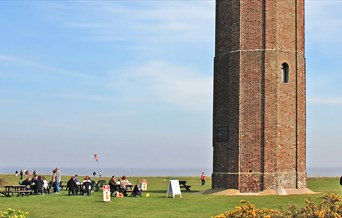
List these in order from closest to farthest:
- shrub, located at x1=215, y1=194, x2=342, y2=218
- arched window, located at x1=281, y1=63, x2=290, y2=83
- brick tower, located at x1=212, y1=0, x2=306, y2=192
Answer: shrub, located at x1=215, y1=194, x2=342, y2=218
brick tower, located at x1=212, y1=0, x2=306, y2=192
arched window, located at x1=281, y1=63, x2=290, y2=83

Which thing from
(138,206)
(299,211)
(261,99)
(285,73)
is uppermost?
(285,73)

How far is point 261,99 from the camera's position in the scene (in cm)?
3459

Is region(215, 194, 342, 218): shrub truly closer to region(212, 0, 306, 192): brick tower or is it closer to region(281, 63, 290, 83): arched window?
region(212, 0, 306, 192): brick tower

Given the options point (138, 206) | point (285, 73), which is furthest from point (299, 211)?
point (285, 73)

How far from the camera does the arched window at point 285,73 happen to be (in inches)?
1399

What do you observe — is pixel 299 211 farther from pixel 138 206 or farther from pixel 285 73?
pixel 285 73

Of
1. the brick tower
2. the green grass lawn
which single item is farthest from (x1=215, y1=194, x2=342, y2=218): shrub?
the brick tower

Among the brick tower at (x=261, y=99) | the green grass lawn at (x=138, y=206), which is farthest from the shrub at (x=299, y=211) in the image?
the brick tower at (x=261, y=99)

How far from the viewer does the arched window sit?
117 ft

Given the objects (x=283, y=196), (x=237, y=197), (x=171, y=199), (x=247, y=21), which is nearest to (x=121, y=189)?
(x=171, y=199)

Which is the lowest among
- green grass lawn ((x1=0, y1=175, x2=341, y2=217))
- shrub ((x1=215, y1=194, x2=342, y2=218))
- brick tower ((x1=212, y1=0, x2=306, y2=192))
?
green grass lawn ((x1=0, y1=175, x2=341, y2=217))

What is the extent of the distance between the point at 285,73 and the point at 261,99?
2.53m

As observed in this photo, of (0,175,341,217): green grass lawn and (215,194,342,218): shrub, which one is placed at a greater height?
(215,194,342,218): shrub

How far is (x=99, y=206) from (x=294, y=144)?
45.4ft
